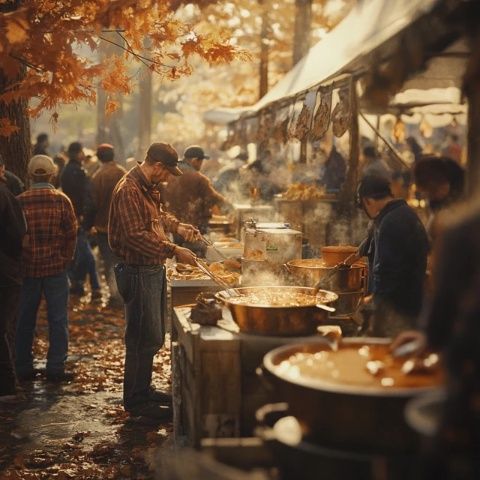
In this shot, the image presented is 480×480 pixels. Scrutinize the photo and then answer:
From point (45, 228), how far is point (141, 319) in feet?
6.78

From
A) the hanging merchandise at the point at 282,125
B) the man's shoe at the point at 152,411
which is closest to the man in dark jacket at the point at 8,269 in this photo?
the man's shoe at the point at 152,411

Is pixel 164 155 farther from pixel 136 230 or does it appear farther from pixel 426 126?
pixel 426 126

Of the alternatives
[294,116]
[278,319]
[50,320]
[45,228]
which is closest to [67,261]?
[45,228]

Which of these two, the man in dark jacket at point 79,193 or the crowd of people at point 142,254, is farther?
the man in dark jacket at point 79,193

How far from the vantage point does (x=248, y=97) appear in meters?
30.8

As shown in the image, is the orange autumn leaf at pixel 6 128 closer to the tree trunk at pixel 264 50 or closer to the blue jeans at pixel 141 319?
the blue jeans at pixel 141 319

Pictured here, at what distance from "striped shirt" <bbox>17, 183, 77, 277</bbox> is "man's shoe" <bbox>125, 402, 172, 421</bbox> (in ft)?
7.00

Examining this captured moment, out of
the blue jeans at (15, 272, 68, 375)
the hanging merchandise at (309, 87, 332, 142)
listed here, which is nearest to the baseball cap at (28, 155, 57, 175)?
the blue jeans at (15, 272, 68, 375)

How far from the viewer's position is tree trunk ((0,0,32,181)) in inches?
366

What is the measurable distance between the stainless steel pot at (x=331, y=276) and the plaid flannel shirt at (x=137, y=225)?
1319mm

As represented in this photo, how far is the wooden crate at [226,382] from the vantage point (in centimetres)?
538

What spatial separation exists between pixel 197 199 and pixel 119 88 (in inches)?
185

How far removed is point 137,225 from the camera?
7031 mm

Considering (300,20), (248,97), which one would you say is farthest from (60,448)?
(248,97)
